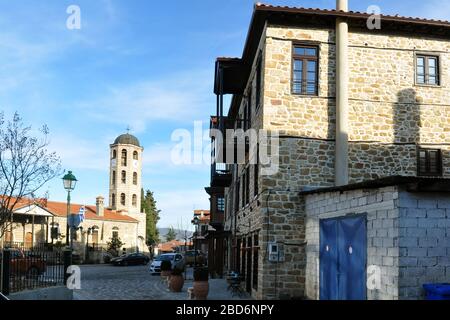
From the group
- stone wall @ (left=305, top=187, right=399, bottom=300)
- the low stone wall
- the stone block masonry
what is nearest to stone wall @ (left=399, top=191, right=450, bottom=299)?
the stone block masonry

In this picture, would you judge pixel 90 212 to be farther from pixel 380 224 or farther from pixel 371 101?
Result: pixel 380 224

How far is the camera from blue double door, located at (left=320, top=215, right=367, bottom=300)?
10.7 metres

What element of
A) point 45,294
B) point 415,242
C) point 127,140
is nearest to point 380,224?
point 415,242

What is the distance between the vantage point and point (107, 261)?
53250 millimetres

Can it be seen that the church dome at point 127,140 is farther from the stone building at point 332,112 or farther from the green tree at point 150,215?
the stone building at point 332,112

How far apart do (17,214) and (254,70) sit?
42.1m

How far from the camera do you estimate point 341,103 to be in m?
15.2

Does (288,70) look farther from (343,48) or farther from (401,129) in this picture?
(401,129)

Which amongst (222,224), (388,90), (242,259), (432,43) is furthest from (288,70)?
(222,224)

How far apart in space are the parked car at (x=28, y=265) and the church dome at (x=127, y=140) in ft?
183

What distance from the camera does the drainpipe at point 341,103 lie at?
15016mm

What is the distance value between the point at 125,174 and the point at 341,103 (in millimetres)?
55589

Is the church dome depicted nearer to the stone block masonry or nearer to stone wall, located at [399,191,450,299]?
the stone block masonry

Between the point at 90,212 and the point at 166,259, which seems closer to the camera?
the point at 166,259
